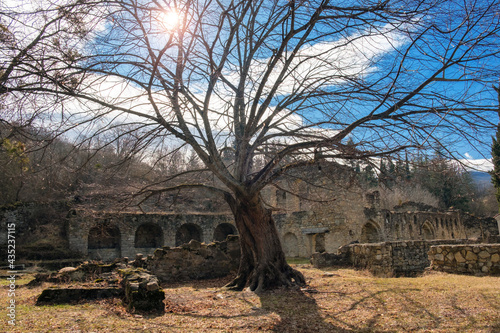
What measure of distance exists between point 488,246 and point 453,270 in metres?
1.04

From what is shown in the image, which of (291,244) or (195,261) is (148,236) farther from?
(195,261)

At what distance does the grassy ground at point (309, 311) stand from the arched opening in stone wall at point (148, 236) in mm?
17346

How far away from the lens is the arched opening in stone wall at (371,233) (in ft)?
68.4

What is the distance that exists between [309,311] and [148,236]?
68.3 ft

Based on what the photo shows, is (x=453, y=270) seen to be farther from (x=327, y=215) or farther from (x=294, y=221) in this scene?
(x=294, y=221)

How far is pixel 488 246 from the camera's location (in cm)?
805

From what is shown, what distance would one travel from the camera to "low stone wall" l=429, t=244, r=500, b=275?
7.98m

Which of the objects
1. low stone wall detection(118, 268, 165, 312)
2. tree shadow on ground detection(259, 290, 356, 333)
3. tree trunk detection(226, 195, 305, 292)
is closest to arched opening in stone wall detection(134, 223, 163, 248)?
tree trunk detection(226, 195, 305, 292)

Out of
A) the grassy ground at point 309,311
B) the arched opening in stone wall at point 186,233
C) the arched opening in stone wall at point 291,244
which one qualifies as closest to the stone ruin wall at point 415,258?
the grassy ground at point 309,311

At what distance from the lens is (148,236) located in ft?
81.3

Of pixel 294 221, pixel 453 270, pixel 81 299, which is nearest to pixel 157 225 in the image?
pixel 294 221

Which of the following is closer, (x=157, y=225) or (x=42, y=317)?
(x=42, y=317)

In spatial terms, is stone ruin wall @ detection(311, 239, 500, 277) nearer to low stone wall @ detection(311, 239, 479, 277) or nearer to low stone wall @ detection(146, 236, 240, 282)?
low stone wall @ detection(311, 239, 479, 277)

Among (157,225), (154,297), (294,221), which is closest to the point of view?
(154,297)
